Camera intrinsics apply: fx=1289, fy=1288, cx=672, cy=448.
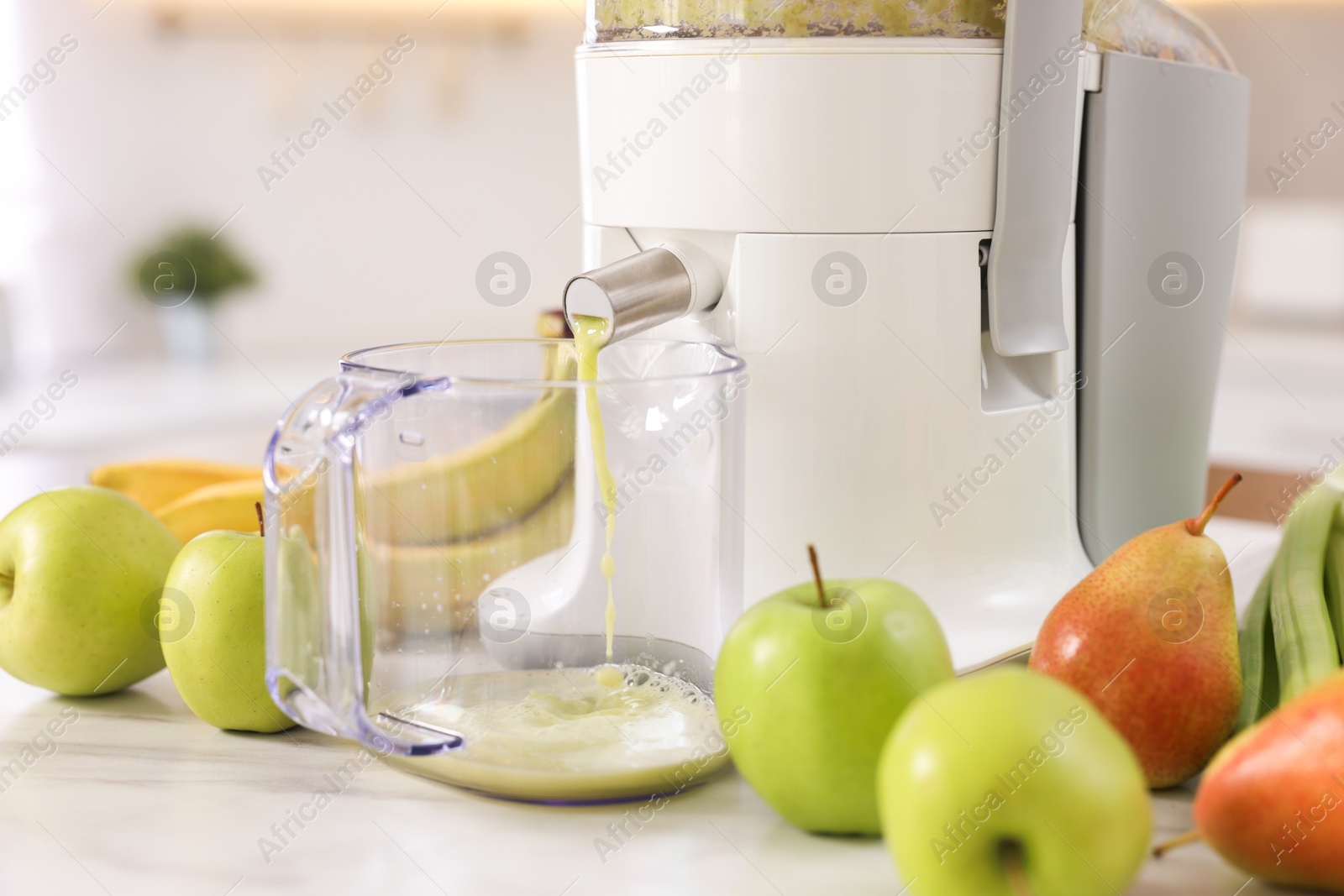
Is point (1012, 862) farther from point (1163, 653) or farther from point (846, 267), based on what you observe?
point (846, 267)

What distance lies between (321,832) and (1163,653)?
32 cm

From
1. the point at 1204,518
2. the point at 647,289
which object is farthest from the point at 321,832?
the point at 1204,518

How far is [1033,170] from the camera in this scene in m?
0.57

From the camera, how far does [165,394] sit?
2.32 m

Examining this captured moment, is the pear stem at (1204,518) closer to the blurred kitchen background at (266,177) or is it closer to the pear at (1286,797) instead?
the pear at (1286,797)

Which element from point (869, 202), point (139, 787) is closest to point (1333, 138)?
point (869, 202)

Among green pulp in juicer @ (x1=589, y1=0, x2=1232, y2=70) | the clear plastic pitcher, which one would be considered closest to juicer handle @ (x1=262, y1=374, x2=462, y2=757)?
the clear plastic pitcher

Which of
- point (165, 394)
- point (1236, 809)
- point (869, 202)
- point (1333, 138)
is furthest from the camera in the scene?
point (165, 394)

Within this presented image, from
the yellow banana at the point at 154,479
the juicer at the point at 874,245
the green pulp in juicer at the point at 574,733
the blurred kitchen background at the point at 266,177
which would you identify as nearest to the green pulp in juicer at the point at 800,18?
the juicer at the point at 874,245

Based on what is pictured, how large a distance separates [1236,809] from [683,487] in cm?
23

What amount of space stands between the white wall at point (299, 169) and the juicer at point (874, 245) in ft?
6.11

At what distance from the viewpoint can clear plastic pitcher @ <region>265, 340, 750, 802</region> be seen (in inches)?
18.3

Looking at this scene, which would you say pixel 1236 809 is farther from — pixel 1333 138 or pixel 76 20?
pixel 76 20

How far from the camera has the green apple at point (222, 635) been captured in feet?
1.80
